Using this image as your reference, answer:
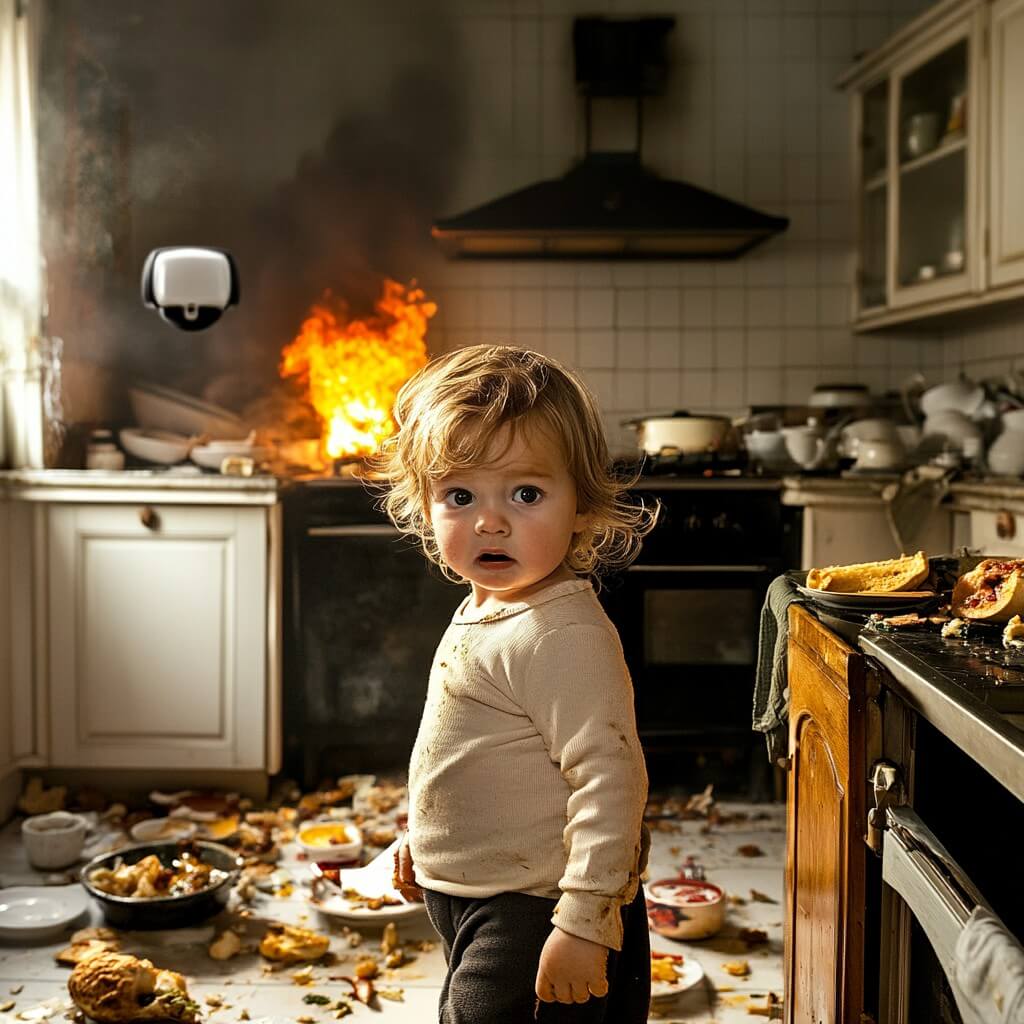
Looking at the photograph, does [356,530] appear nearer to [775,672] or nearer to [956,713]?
[775,672]

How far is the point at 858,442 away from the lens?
3264 mm

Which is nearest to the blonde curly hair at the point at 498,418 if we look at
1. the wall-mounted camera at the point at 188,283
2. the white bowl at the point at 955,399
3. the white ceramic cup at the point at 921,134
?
the wall-mounted camera at the point at 188,283

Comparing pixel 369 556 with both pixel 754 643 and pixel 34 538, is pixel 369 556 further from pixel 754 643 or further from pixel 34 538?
pixel 754 643

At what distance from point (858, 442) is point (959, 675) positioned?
2418 millimetres

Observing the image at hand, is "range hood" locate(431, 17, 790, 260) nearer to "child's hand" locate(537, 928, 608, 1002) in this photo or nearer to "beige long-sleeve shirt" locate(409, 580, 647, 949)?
"beige long-sleeve shirt" locate(409, 580, 647, 949)

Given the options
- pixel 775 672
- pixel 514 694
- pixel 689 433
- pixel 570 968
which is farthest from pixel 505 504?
pixel 689 433

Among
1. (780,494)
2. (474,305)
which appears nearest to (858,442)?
(780,494)

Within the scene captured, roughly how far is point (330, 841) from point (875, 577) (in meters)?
1.67

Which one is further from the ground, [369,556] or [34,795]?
[369,556]

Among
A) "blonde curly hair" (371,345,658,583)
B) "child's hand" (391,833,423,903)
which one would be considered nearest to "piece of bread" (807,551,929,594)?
"blonde curly hair" (371,345,658,583)

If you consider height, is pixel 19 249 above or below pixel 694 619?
above

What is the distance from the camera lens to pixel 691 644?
321 centimetres

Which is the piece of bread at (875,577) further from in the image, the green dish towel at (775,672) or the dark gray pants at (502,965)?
the dark gray pants at (502,965)

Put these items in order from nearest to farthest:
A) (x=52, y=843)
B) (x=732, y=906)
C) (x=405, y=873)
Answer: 1. (x=405, y=873)
2. (x=732, y=906)
3. (x=52, y=843)
